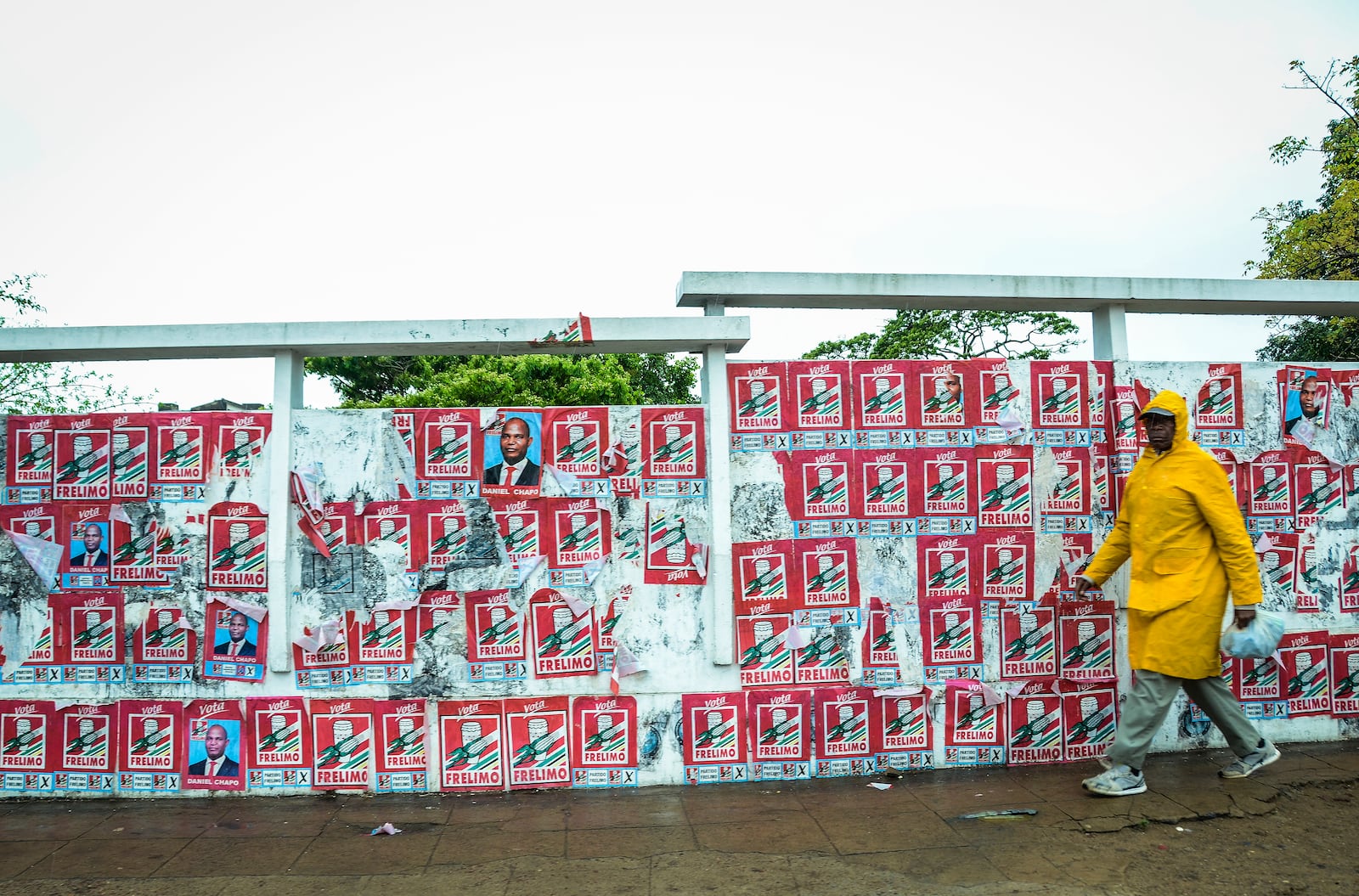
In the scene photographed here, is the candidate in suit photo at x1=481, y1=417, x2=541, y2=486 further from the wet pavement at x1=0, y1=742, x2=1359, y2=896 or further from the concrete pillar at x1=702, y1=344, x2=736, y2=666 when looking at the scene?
the wet pavement at x1=0, y1=742, x2=1359, y2=896

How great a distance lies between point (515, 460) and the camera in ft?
15.1

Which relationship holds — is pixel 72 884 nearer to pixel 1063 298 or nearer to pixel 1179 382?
pixel 1063 298

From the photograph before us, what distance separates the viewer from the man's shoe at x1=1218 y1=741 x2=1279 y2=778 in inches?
169

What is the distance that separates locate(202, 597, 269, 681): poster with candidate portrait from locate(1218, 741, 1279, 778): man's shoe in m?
4.68

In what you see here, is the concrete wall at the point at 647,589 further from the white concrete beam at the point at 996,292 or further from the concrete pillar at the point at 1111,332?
the concrete pillar at the point at 1111,332

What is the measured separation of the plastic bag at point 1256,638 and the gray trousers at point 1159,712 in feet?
0.74

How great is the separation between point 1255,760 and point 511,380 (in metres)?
16.9

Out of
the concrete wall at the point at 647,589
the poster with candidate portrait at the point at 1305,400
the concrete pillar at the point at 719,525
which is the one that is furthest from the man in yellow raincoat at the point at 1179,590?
the concrete pillar at the point at 719,525

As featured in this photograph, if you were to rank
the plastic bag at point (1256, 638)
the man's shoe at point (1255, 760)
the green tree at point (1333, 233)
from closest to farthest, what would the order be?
1. the plastic bag at point (1256, 638)
2. the man's shoe at point (1255, 760)
3. the green tree at point (1333, 233)

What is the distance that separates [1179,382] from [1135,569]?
1.23 meters

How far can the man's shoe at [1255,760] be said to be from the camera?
4281mm

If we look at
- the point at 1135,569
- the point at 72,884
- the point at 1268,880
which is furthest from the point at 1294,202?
the point at 72,884

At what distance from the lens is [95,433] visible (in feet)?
15.1

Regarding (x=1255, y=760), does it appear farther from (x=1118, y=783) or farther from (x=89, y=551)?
(x=89, y=551)
